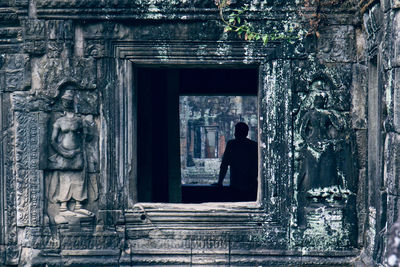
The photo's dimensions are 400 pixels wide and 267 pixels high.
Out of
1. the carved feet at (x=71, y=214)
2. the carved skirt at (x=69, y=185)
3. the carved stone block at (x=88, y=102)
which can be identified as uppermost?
the carved stone block at (x=88, y=102)

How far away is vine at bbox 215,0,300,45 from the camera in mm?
5203

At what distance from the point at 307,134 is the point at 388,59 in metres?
1.27

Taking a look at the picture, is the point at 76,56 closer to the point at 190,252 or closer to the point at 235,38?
the point at 235,38

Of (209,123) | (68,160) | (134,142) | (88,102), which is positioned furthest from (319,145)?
(209,123)

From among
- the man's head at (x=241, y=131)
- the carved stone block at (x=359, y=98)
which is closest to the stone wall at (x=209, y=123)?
the man's head at (x=241, y=131)

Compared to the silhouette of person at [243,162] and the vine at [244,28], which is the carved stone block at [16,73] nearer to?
the vine at [244,28]

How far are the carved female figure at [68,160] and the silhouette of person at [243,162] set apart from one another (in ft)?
10.1

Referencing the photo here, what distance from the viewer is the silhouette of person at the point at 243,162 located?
7957 millimetres

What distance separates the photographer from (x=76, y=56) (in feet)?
17.6

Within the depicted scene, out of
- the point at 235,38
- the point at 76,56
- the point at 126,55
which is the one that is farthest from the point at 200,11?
the point at 76,56

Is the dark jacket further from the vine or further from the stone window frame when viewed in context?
the vine

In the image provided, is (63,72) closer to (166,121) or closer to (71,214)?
(71,214)

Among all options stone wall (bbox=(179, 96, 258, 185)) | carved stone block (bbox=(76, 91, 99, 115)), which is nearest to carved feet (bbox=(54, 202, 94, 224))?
carved stone block (bbox=(76, 91, 99, 115))

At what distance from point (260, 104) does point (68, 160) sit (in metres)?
1.94
